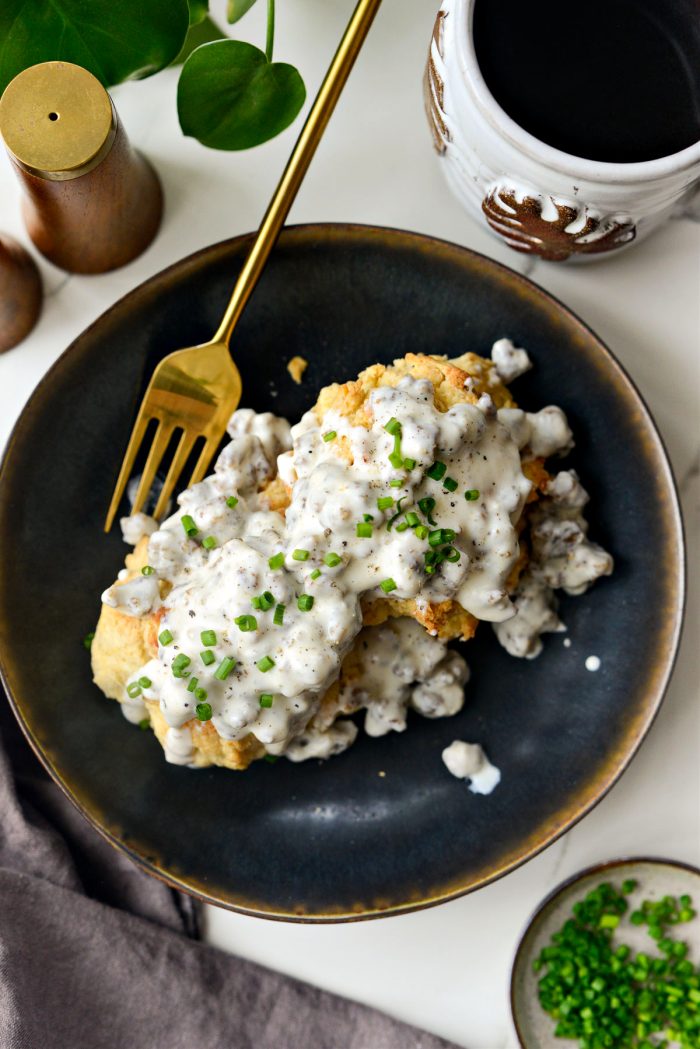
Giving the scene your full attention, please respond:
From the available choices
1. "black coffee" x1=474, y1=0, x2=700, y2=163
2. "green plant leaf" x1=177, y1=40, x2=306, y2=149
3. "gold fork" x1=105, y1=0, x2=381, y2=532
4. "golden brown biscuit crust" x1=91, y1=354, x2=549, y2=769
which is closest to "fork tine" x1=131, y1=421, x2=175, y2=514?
"gold fork" x1=105, y1=0, x2=381, y2=532

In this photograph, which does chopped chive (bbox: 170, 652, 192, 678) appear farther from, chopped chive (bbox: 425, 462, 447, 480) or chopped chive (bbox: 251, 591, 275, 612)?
chopped chive (bbox: 425, 462, 447, 480)

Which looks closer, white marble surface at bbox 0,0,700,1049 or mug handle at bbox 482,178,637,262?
mug handle at bbox 482,178,637,262

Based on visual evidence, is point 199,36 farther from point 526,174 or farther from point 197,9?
point 526,174

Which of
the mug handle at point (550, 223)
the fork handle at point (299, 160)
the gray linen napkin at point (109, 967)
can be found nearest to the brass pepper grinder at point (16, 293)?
the fork handle at point (299, 160)

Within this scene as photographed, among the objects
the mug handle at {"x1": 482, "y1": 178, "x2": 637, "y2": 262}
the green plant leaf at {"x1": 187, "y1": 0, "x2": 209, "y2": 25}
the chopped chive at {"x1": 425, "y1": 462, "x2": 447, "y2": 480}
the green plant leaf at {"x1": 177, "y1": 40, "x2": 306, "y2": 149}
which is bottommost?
the chopped chive at {"x1": 425, "y1": 462, "x2": 447, "y2": 480}

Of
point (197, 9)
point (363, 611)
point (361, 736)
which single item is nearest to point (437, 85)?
point (197, 9)

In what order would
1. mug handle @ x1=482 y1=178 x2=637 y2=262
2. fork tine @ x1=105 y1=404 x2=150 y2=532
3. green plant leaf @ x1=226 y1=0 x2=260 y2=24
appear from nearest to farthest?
mug handle @ x1=482 y1=178 x2=637 y2=262 → green plant leaf @ x1=226 y1=0 x2=260 y2=24 → fork tine @ x1=105 y1=404 x2=150 y2=532

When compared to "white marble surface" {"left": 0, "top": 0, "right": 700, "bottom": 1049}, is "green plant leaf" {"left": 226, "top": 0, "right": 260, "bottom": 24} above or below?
above
